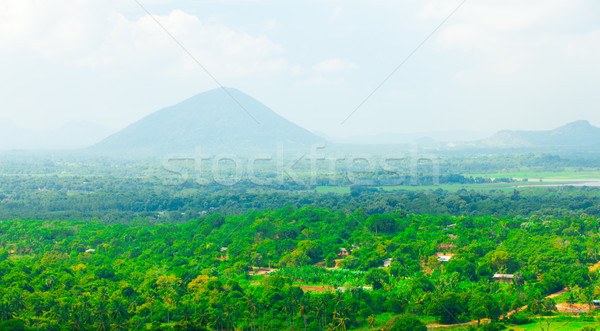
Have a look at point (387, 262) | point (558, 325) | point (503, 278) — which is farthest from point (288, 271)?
point (558, 325)

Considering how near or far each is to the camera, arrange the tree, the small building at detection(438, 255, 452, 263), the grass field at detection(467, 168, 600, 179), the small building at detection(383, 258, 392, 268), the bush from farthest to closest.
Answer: the grass field at detection(467, 168, 600, 179), the small building at detection(438, 255, 452, 263), the small building at detection(383, 258, 392, 268), the tree, the bush

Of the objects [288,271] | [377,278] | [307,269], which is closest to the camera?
[377,278]

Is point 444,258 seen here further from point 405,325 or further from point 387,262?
→ point 405,325

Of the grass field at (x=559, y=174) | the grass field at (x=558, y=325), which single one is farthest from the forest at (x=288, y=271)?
the grass field at (x=559, y=174)

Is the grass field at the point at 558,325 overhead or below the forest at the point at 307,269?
below

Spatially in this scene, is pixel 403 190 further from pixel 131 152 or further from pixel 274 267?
pixel 131 152

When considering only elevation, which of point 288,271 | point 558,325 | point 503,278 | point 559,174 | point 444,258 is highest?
point 559,174

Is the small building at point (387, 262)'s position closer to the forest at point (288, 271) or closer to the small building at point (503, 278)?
the forest at point (288, 271)

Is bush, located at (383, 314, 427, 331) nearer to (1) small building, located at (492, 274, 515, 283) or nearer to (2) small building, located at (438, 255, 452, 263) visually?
(1) small building, located at (492, 274, 515, 283)

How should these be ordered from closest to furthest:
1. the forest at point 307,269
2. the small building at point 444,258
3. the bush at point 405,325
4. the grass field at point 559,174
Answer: the bush at point 405,325 → the forest at point 307,269 → the small building at point 444,258 → the grass field at point 559,174

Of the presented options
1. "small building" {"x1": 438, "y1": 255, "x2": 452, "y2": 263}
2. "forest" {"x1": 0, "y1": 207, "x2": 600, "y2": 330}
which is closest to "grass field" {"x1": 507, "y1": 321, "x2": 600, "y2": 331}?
"forest" {"x1": 0, "y1": 207, "x2": 600, "y2": 330}

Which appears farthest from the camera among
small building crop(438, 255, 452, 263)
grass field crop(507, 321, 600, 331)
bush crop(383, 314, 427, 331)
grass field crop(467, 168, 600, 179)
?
grass field crop(467, 168, 600, 179)

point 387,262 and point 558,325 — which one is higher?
point 387,262
